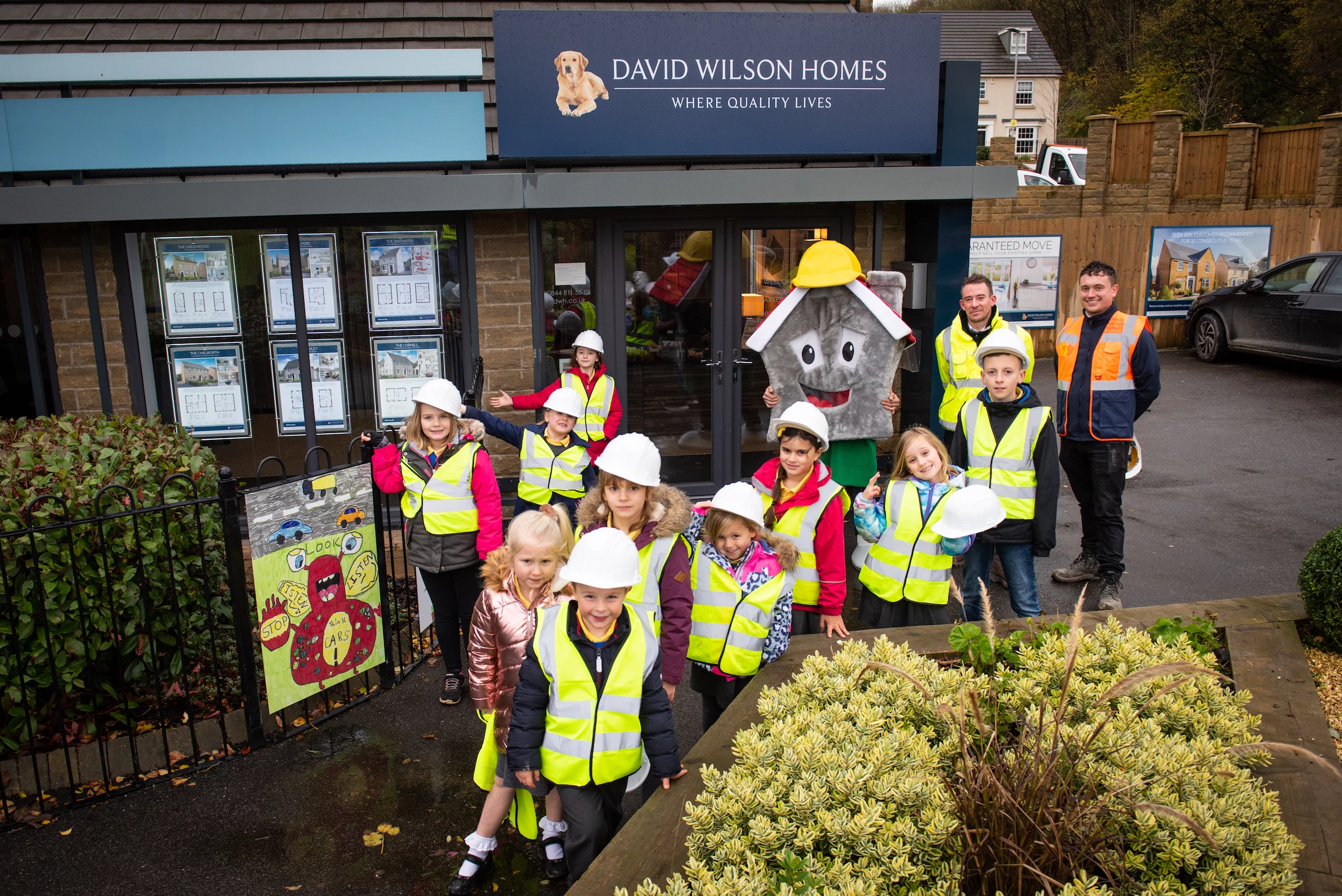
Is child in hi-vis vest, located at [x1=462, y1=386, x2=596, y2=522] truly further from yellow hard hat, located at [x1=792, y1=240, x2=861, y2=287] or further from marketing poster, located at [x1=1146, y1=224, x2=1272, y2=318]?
marketing poster, located at [x1=1146, y1=224, x2=1272, y2=318]

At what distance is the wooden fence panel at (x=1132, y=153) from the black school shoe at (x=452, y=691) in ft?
56.7

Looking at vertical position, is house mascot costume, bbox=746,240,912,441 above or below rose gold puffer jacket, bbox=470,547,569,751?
above

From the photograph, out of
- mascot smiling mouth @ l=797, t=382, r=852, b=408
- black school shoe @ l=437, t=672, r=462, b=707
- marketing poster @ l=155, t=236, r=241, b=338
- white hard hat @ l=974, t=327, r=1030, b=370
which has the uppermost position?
marketing poster @ l=155, t=236, r=241, b=338

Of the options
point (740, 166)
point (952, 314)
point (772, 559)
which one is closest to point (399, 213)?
point (740, 166)

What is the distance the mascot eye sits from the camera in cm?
664

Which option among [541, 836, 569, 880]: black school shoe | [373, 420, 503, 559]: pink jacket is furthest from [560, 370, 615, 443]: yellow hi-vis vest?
[541, 836, 569, 880]: black school shoe

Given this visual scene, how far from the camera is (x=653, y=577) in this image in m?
3.88

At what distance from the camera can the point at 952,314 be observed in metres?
7.97

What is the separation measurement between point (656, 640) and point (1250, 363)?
13.7 m

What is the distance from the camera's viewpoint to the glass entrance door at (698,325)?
26.2ft

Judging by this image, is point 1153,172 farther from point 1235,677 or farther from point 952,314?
point 1235,677

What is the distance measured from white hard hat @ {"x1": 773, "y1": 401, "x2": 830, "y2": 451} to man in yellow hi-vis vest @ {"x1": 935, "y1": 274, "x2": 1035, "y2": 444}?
74.3 inches

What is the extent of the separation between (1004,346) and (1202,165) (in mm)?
17027

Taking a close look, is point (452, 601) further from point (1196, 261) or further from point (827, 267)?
point (1196, 261)
